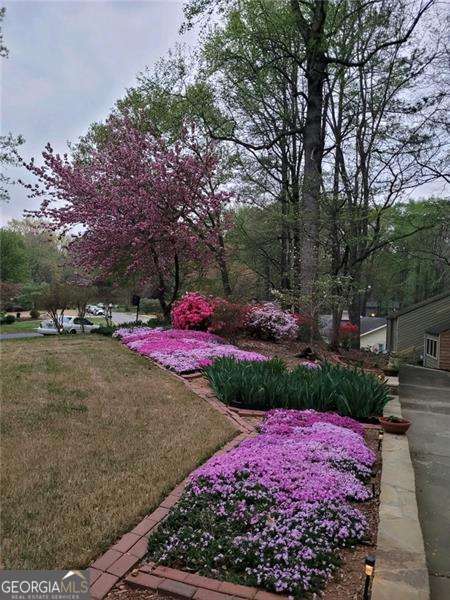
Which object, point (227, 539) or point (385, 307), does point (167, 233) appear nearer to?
point (227, 539)

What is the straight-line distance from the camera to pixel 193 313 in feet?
38.9

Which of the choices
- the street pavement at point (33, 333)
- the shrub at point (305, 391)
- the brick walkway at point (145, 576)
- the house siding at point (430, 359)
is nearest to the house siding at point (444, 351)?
the house siding at point (430, 359)

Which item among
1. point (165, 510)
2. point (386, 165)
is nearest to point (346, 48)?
point (386, 165)

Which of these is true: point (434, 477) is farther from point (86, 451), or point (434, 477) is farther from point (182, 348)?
point (182, 348)

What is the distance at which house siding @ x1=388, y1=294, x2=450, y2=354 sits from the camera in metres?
27.2

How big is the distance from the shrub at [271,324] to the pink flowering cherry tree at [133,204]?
3.34 meters

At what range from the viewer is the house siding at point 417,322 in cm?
2722

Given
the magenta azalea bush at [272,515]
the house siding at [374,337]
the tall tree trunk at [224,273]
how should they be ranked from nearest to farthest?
the magenta azalea bush at [272,515], the tall tree trunk at [224,273], the house siding at [374,337]

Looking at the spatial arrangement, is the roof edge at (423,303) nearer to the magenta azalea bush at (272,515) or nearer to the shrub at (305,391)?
the shrub at (305,391)

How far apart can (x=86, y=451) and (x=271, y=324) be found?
824 centimetres

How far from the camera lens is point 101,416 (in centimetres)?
533

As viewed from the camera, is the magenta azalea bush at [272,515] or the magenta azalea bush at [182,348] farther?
the magenta azalea bush at [182,348]

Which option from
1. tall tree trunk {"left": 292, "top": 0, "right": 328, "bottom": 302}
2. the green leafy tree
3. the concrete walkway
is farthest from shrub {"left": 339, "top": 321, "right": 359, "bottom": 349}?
the green leafy tree

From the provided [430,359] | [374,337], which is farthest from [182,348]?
[374,337]
